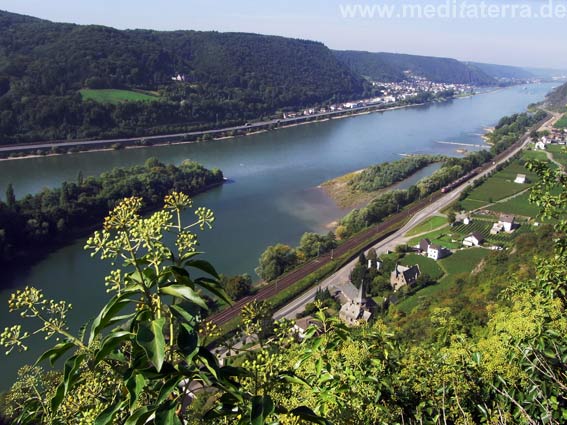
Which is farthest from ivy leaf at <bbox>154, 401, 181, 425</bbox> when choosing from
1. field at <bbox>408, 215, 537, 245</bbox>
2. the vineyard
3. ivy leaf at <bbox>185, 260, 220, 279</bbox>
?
the vineyard

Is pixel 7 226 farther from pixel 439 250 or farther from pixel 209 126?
pixel 209 126

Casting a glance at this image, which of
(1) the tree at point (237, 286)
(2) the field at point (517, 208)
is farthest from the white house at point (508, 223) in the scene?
(1) the tree at point (237, 286)

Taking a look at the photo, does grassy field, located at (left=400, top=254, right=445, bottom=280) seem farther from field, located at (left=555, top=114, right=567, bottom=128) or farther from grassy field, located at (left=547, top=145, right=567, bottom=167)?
field, located at (left=555, top=114, right=567, bottom=128)

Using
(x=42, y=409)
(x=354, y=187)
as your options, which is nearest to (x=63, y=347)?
(x=42, y=409)

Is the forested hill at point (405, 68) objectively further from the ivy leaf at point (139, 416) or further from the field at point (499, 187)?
the ivy leaf at point (139, 416)

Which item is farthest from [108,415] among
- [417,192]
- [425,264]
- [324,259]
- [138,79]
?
[138,79]

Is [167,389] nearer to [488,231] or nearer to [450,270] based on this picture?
[450,270]

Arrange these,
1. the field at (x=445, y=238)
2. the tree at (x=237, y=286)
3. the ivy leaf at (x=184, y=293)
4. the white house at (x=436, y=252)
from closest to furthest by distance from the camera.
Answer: the ivy leaf at (x=184, y=293) → the tree at (x=237, y=286) → the white house at (x=436, y=252) → the field at (x=445, y=238)

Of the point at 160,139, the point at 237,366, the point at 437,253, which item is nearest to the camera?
the point at 237,366
